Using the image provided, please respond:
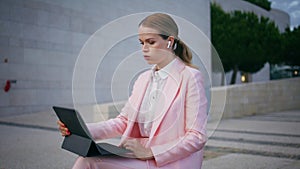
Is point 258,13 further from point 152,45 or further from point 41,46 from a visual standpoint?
point 152,45

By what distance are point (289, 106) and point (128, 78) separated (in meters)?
11.9

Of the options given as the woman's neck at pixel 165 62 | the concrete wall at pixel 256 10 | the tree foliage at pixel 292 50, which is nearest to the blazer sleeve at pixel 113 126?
the woman's neck at pixel 165 62

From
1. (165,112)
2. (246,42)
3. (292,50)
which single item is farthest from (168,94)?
(292,50)

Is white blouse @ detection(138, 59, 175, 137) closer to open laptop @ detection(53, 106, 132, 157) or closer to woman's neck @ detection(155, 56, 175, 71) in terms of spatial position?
woman's neck @ detection(155, 56, 175, 71)

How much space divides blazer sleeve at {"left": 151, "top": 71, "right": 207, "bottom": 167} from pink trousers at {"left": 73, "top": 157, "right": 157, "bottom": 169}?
7cm

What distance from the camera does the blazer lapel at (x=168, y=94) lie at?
1.54 m

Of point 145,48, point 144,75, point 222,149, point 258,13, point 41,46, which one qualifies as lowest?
point 222,149

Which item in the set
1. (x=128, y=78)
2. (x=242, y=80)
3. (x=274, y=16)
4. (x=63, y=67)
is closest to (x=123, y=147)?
(x=128, y=78)

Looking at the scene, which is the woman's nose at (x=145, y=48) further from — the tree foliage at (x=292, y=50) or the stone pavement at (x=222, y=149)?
the tree foliage at (x=292, y=50)

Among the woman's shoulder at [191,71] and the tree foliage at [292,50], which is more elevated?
the tree foliage at [292,50]

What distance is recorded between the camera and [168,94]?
5.18 feet

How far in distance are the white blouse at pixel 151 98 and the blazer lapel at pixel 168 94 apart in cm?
3

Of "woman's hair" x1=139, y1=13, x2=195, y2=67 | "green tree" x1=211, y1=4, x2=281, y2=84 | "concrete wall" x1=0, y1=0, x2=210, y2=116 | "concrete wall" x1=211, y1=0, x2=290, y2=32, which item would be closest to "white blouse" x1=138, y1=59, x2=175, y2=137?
"woman's hair" x1=139, y1=13, x2=195, y2=67

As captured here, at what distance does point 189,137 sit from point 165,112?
0.14m
